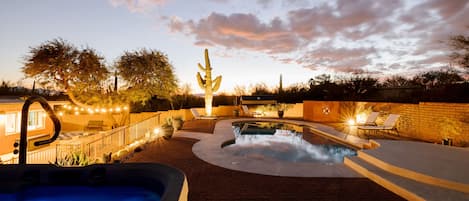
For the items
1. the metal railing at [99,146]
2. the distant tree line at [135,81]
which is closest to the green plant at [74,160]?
the metal railing at [99,146]

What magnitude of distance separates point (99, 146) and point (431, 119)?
10.7 metres

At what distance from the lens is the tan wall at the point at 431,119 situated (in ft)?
23.8

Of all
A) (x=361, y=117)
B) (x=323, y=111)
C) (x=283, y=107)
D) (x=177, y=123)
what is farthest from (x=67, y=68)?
(x=361, y=117)

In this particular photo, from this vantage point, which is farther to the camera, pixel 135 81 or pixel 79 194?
pixel 135 81

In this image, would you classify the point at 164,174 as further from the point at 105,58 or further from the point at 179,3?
the point at 105,58

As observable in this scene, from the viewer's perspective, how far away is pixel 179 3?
1066 centimetres

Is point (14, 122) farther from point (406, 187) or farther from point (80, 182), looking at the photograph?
point (406, 187)

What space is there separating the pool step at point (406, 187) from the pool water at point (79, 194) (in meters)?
3.94

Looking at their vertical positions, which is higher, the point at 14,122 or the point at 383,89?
the point at 383,89

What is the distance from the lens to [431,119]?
8281mm

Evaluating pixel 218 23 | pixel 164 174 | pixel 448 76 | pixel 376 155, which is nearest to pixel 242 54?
pixel 218 23

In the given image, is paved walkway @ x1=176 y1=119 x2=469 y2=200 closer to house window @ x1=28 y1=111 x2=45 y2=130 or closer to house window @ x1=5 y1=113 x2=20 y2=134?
house window @ x1=5 y1=113 x2=20 y2=134

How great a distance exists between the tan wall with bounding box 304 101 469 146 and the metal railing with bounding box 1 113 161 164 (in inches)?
392

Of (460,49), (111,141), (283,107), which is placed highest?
(460,49)
